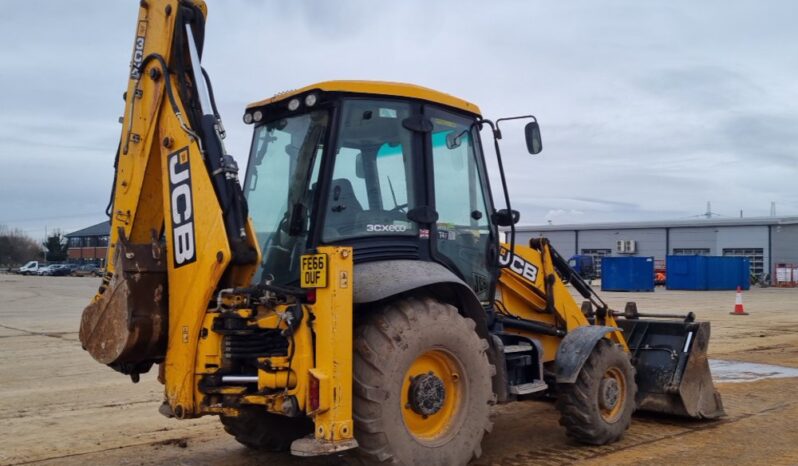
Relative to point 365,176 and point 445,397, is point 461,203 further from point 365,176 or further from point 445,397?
point 445,397

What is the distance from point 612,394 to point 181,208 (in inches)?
155

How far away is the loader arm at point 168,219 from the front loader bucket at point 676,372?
15.0 ft

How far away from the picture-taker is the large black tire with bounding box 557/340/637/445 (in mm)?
6273

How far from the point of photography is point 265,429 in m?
5.83

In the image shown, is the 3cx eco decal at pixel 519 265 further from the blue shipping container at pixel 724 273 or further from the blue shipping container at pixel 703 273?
the blue shipping container at pixel 724 273

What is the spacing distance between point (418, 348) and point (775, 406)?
534cm

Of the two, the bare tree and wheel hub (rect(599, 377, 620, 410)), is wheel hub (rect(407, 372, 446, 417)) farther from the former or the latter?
the bare tree

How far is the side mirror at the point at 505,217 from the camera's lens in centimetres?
616

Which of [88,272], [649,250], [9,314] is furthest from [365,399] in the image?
[88,272]

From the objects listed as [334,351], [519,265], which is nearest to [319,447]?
[334,351]

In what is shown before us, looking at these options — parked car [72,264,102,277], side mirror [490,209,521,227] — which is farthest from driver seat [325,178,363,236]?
parked car [72,264,102,277]

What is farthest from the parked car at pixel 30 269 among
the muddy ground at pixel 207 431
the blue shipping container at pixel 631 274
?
the muddy ground at pixel 207 431

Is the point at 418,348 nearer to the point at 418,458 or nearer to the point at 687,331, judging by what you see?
the point at 418,458

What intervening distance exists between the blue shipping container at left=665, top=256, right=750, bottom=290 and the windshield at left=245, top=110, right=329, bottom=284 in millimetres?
38182
